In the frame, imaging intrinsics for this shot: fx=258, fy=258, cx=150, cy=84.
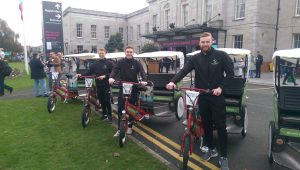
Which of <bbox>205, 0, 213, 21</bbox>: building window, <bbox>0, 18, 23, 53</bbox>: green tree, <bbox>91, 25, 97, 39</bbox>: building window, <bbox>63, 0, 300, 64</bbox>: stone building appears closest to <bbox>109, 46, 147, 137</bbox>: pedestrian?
<bbox>63, 0, 300, 64</bbox>: stone building

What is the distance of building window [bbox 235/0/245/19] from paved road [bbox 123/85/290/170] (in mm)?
20318

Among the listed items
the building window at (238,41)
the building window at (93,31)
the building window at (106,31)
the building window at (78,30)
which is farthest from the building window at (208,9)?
the building window at (106,31)

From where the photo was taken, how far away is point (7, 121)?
7.25 metres

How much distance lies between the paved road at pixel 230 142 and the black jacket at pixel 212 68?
4.78ft

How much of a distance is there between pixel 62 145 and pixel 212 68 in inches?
135

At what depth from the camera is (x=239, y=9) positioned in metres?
26.4

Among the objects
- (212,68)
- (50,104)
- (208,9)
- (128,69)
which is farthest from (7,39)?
(212,68)

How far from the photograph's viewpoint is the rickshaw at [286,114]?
3.99 metres

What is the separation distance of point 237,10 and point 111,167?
25.9 m

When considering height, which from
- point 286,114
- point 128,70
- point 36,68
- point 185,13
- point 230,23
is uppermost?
point 185,13

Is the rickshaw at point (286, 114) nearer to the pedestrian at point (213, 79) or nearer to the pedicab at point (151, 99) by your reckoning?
the pedestrian at point (213, 79)

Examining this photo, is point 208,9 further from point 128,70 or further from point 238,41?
point 128,70

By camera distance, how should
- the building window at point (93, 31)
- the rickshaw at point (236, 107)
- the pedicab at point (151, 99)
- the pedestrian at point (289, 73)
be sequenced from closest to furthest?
1. the pedestrian at point (289, 73)
2. the pedicab at point (151, 99)
3. the rickshaw at point (236, 107)
4. the building window at point (93, 31)

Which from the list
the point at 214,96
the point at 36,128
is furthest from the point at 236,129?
the point at 36,128
